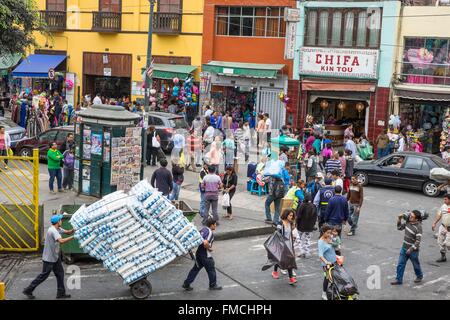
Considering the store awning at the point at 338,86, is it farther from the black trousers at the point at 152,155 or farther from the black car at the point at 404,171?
the black trousers at the point at 152,155

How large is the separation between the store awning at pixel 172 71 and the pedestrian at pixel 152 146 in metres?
10.7

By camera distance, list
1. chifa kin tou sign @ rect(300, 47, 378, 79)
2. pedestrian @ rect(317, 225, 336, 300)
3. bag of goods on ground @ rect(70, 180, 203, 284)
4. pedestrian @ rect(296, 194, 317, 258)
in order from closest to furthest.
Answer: bag of goods on ground @ rect(70, 180, 203, 284), pedestrian @ rect(317, 225, 336, 300), pedestrian @ rect(296, 194, 317, 258), chifa kin tou sign @ rect(300, 47, 378, 79)

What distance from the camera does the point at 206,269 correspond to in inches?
464

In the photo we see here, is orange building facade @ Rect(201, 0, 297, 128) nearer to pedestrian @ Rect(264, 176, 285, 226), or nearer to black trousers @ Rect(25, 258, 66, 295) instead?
pedestrian @ Rect(264, 176, 285, 226)

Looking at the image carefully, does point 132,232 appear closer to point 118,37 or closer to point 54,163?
point 54,163

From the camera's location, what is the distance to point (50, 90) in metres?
38.9

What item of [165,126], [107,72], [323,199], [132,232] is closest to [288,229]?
[323,199]

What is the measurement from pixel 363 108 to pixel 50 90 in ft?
60.6

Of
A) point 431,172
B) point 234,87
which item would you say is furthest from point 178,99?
point 431,172

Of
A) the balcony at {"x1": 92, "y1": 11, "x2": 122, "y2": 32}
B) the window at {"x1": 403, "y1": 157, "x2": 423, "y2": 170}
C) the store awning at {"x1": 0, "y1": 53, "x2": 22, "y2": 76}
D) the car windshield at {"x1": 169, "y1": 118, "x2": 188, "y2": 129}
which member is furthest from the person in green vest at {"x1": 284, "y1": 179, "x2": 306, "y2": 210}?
the store awning at {"x1": 0, "y1": 53, "x2": 22, "y2": 76}

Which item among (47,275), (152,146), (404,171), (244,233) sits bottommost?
(244,233)

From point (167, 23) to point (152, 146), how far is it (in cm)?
1321

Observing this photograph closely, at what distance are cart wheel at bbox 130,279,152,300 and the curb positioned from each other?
13.5 ft

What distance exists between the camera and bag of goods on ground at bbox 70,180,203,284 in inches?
432
